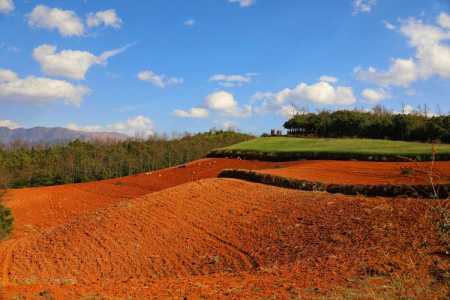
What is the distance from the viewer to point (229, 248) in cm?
892

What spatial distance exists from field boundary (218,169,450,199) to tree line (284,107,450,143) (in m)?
13.1

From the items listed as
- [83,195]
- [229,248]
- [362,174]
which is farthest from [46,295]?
[83,195]

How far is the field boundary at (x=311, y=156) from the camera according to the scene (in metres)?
17.5

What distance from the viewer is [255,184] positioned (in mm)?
14141

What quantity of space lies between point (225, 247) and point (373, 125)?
2557 cm

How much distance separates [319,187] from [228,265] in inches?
197

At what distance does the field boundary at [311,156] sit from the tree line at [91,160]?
717cm


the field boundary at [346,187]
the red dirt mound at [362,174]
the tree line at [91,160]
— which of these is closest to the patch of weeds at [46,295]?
the field boundary at [346,187]

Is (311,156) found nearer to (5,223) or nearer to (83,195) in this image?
(83,195)

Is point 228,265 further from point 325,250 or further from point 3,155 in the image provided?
point 3,155

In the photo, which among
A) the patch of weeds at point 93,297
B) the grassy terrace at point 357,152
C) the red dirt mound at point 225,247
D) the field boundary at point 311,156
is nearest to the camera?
the patch of weeds at point 93,297

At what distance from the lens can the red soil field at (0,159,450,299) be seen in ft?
19.8

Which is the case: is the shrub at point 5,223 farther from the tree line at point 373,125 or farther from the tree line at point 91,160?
the tree line at point 373,125

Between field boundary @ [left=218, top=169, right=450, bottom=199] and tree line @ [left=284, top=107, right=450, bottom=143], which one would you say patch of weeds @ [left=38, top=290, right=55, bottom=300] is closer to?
field boundary @ [left=218, top=169, right=450, bottom=199]
